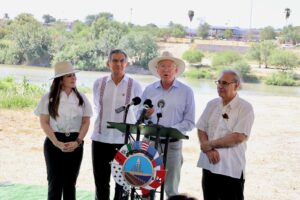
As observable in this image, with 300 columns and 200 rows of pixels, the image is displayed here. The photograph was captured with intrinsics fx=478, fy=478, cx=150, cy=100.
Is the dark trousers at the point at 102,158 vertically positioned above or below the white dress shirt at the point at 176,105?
below

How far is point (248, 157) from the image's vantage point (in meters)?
8.35

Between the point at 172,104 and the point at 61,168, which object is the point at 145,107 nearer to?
the point at 172,104

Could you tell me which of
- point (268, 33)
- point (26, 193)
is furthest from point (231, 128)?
point (268, 33)

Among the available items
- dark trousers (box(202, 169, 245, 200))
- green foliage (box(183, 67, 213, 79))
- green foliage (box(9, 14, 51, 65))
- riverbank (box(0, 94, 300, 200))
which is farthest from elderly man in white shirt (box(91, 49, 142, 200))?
green foliage (box(183, 67, 213, 79))

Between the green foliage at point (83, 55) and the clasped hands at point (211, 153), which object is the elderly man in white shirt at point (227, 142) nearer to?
the clasped hands at point (211, 153)

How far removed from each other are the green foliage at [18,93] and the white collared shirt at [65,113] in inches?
353

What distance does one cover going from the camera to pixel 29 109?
12.1m

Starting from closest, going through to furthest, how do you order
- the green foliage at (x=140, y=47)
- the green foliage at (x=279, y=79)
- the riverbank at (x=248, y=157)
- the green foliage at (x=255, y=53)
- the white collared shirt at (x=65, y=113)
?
the white collared shirt at (x=65, y=113)
the riverbank at (x=248, y=157)
the green foliage at (x=140, y=47)
the green foliage at (x=255, y=53)
the green foliage at (x=279, y=79)

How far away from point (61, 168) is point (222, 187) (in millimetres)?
1191

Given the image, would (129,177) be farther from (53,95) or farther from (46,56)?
(46,56)

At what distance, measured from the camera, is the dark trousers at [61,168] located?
344cm

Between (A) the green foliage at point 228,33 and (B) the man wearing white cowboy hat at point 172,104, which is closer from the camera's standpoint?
(B) the man wearing white cowboy hat at point 172,104

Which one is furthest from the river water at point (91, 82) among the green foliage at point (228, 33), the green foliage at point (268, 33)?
the green foliage at point (268, 33)

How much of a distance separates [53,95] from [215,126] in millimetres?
1201
